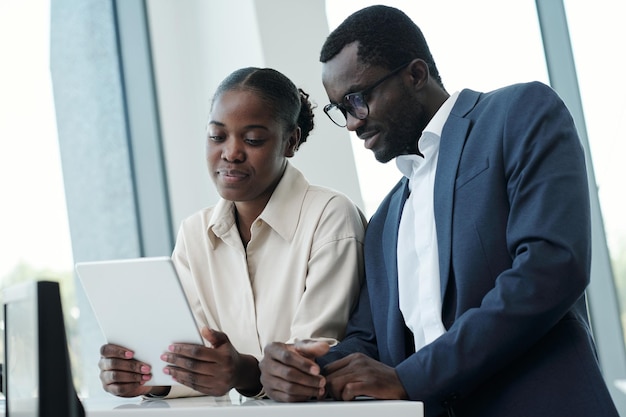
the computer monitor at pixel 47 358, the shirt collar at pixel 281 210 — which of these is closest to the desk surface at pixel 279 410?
the computer monitor at pixel 47 358

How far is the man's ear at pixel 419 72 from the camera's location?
2.01 meters

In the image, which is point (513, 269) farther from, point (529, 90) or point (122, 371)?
point (122, 371)

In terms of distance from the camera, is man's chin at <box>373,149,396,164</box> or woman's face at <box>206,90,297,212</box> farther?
woman's face at <box>206,90,297,212</box>

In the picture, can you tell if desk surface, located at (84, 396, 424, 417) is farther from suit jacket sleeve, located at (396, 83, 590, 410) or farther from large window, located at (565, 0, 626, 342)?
large window, located at (565, 0, 626, 342)

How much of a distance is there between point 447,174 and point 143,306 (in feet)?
2.26

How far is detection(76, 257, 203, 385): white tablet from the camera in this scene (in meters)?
1.55

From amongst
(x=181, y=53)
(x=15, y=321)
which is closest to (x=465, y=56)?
(x=181, y=53)

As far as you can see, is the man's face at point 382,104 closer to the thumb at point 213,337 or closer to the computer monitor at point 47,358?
the thumb at point 213,337

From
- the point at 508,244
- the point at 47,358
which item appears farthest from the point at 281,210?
the point at 47,358

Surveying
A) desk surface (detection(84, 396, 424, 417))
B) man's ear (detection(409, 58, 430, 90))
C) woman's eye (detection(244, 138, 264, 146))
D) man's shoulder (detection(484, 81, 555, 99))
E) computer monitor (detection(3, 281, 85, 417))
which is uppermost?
man's ear (detection(409, 58, 430, 90))

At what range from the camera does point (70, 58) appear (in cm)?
377

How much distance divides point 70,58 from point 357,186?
1467 millimetres

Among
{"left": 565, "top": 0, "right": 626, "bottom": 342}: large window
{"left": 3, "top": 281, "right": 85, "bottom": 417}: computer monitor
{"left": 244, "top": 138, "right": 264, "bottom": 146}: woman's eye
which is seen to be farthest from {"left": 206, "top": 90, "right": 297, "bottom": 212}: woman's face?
{"left": 565, "top": 0, "right": 626, "bottom": 342}: large window

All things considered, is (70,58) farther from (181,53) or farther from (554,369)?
(554,369)
